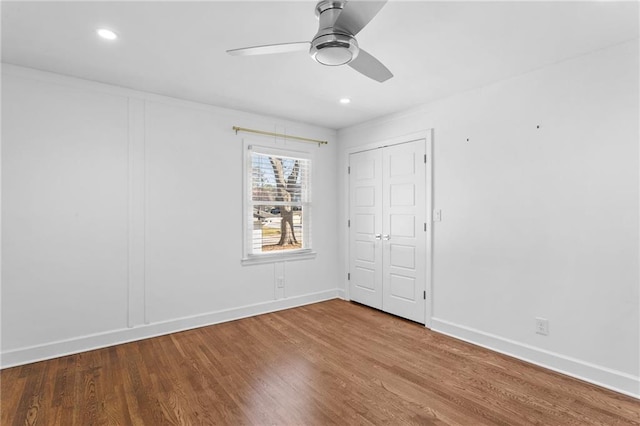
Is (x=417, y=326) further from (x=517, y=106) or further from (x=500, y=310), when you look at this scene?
(x=517, y=106)

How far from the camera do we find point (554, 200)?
2.69m

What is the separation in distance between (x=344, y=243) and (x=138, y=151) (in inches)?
114

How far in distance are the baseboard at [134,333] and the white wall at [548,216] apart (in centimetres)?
200

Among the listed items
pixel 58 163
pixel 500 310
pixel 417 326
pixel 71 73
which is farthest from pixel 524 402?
pixel 71 73

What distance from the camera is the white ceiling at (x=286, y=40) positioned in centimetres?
196

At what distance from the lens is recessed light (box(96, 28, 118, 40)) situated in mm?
2191

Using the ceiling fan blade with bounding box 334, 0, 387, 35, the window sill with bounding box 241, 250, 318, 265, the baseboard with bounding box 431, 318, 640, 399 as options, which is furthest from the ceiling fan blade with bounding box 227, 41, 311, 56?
the baseboard with bounding box 431, 318, 640, 399

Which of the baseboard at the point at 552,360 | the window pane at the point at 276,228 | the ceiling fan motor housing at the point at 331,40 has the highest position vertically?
the ceiling fan motor housing at the point at 331,40

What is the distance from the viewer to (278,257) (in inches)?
170

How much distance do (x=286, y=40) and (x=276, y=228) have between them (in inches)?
99.4

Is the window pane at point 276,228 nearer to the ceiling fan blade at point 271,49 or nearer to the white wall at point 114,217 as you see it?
the white wall at point 114,217

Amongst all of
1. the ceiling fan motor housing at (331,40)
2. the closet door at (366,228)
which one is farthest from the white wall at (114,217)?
the ceiling fan motor housing at (331,40)

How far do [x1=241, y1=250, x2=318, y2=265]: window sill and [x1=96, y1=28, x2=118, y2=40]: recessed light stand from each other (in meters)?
2.56

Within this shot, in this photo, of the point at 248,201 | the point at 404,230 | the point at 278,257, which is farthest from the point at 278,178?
the point at 404,230
